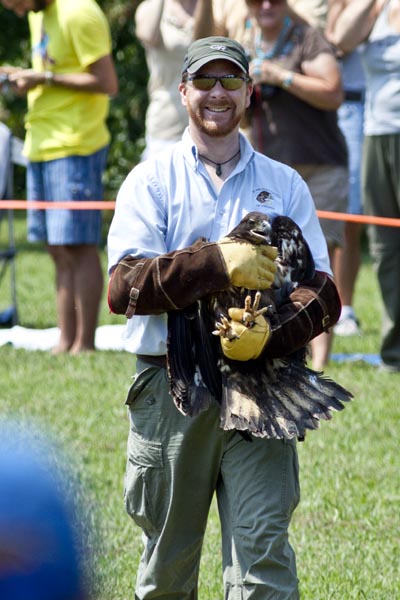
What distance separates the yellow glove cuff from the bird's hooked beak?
0.22 m

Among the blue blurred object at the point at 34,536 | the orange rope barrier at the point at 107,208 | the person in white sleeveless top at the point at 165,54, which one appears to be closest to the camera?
the blue blurred object at the point at 34,536

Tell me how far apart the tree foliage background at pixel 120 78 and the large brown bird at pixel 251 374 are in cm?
1370

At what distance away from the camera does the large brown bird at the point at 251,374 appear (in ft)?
11.2

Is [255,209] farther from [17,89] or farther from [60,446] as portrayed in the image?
[17,89]

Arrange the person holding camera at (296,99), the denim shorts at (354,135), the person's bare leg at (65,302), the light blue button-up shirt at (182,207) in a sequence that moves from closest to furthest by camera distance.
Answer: the light blue button-up shirt at (182,207), the person holding camera at (296,99), the person's bare leg at (65,302), the denim shorts at (354,135)

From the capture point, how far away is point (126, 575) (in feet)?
15.0

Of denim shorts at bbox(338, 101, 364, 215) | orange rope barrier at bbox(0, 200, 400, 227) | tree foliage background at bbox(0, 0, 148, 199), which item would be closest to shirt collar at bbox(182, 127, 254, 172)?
orange rope barrier at bbox(0, 200, 400, 227)

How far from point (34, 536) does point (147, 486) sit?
2.09m

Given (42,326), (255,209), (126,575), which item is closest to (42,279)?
(42,326)

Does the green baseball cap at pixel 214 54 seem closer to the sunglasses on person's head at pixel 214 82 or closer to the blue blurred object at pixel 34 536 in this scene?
the sunglasses on person's head at pixel 214 82

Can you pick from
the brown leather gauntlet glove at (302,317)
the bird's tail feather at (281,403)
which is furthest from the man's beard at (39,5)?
the bird's tail feather at (281,403)

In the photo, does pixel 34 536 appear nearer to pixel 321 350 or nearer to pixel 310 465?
pixel 310 465

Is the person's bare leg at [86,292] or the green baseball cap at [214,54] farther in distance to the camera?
the person's bare leg at [86,292]

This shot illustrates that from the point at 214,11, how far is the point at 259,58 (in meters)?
0.52
